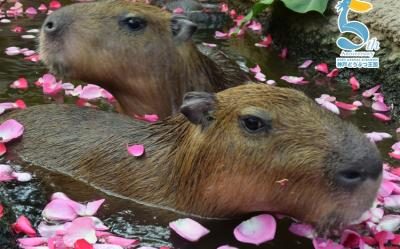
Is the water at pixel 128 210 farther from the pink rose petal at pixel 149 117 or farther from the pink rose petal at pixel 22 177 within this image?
the pink rose petal at pixel 149 117

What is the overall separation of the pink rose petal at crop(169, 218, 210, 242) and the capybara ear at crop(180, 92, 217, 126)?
21.2 inches

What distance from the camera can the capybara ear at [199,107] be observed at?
12.1 ft

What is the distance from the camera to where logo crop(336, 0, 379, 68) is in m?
6.84

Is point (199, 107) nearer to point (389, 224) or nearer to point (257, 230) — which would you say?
point (257, 230)

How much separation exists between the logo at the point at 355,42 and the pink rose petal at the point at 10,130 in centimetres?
362

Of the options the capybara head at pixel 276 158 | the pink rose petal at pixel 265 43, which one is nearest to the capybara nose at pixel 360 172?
the capybara head at pixel 276 158

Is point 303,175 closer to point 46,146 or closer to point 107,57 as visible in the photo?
point 46,146

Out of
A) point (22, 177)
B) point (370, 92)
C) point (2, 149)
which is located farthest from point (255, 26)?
point (22, 177)

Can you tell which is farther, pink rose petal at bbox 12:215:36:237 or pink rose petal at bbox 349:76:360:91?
pink rose petal at bbox 349:76:360:91

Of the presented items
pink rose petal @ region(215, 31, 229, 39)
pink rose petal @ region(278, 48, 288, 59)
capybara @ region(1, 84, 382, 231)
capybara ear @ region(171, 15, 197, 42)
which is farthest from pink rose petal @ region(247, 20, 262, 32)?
capybara @ region(1, 84, 382, 231)

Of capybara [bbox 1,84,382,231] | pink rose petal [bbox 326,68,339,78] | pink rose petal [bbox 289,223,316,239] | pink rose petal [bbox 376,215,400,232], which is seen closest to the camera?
capybara [bbox 1,84,382,231]

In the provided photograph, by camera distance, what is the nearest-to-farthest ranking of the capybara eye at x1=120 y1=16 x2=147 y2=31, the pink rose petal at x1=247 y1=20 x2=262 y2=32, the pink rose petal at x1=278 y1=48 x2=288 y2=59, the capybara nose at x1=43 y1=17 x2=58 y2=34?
the capybara nose at x1=43 y1=17 x2=58 y2=34
the capybara eye at x1=120 y1=16 x2=147 y2=31
the pink rose petal at x1=278 y1=48 x2=288 y2=59
the pink rose petal at x1=247 y1=20 x2=262 y2=32

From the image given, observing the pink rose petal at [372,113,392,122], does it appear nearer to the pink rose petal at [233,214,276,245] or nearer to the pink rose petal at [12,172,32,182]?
the pink rose petal at [233,214,276,245]

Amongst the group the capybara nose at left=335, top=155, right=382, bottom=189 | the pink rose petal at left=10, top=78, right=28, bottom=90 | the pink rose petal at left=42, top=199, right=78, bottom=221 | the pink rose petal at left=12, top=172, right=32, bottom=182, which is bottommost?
the pink rose petal at left=10, top=78, right=28, bottom=90
